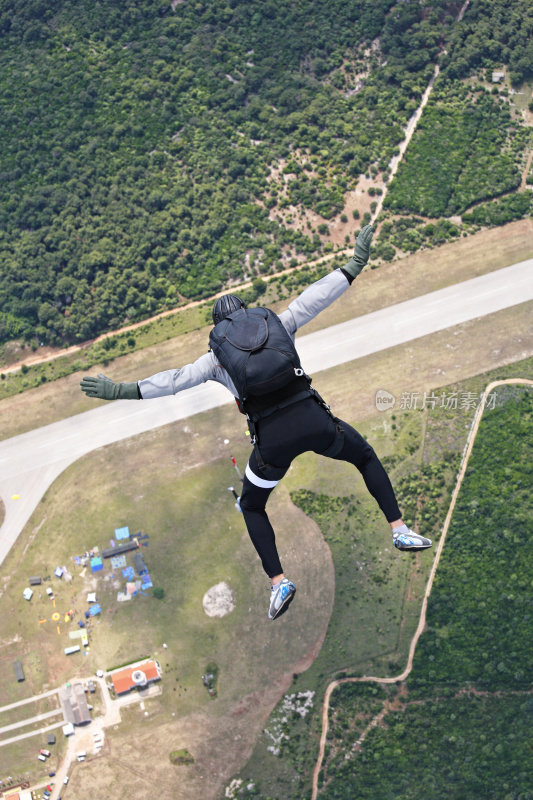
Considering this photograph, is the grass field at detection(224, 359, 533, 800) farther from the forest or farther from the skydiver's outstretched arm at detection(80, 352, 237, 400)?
the skydiver's outstretched arm at detection(80, 352, 237, 400)

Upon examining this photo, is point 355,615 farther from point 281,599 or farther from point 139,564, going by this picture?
point 281,599

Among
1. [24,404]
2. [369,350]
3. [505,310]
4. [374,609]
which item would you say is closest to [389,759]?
[374,609]

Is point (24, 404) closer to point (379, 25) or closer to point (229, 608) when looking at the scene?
point (229, 608)

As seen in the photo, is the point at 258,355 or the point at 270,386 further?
the point at 270,386

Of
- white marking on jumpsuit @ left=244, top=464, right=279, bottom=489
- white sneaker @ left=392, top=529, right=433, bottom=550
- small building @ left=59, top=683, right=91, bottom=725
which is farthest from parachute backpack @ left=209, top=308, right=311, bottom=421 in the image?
small building @ left=59, top=683, right=91, bottom=725

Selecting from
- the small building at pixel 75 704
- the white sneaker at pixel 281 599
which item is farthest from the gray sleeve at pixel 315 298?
the small building at pixel 75 704

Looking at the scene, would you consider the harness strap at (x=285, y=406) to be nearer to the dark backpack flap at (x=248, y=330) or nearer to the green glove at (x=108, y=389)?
the dark backpack flap at (x=248, y=330)

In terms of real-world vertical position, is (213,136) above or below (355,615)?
above

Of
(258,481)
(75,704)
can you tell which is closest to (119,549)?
(75,704)
